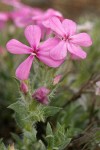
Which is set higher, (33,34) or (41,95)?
(33,34)

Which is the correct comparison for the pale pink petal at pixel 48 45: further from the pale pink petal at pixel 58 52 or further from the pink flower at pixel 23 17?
the pink flower at pixel 23 17

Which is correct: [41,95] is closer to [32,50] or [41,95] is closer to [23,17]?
[32,50]

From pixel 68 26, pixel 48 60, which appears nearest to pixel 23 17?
pixel 68 26

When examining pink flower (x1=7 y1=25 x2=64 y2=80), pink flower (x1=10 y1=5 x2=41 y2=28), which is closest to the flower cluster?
pink flower (x1=7 y1=25 x2=64 y2=80)

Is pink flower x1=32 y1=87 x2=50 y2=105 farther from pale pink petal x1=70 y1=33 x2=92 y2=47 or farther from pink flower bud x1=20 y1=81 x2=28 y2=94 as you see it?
pale pink petal x1=70 y1=33 x2=92 y2=47

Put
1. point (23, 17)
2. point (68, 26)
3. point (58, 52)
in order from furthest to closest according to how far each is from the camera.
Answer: point (23, 17)
point (68, 26)
point (58, 52)

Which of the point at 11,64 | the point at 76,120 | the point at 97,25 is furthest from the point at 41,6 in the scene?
the point at 76,120
